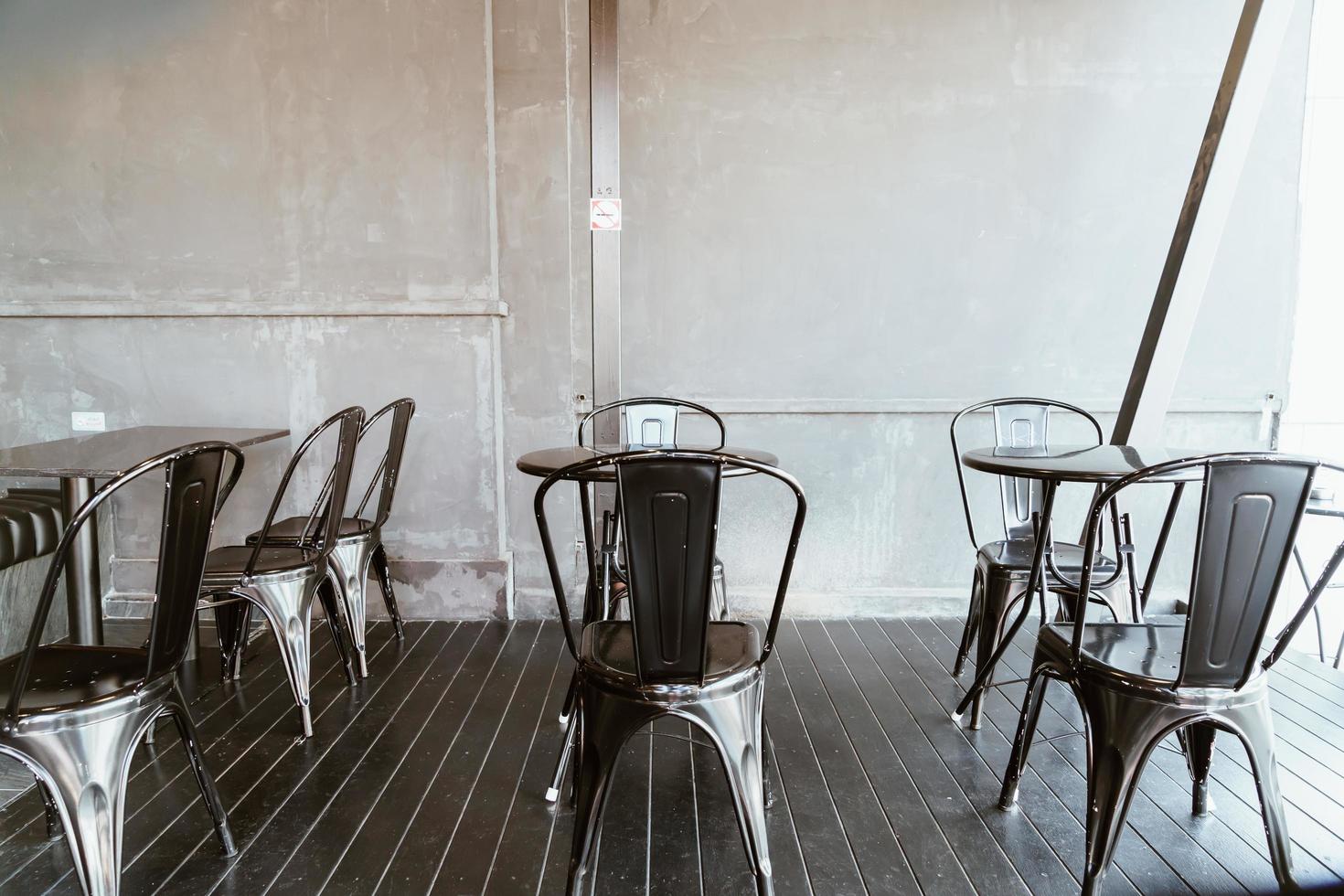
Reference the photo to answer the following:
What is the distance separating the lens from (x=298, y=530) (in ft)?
9.91

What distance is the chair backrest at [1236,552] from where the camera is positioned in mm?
1515

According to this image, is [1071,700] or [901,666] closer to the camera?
[1071,700]

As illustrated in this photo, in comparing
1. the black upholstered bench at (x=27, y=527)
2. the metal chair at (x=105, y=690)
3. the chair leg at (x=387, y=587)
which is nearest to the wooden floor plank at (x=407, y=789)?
the chair leg at (x=387, y=587)

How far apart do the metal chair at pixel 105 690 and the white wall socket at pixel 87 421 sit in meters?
2.36

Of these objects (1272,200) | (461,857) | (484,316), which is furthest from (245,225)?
(1272,200)

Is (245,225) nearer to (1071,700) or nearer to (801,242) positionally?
(801,242)

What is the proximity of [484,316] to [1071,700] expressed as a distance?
9.49 ft

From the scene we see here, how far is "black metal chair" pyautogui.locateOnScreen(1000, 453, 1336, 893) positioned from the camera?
153cm

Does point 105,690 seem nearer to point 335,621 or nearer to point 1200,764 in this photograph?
point 335,621

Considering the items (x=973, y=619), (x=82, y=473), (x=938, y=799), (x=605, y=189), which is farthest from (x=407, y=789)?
(x=605, y=189)

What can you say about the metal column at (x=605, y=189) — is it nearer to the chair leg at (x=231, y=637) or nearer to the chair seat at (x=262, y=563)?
the chair seat at (x=262, y=563)

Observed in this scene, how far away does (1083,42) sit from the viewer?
345cm

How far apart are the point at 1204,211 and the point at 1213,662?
2.42 m

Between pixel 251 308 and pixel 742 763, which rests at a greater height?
pixel 251 308
